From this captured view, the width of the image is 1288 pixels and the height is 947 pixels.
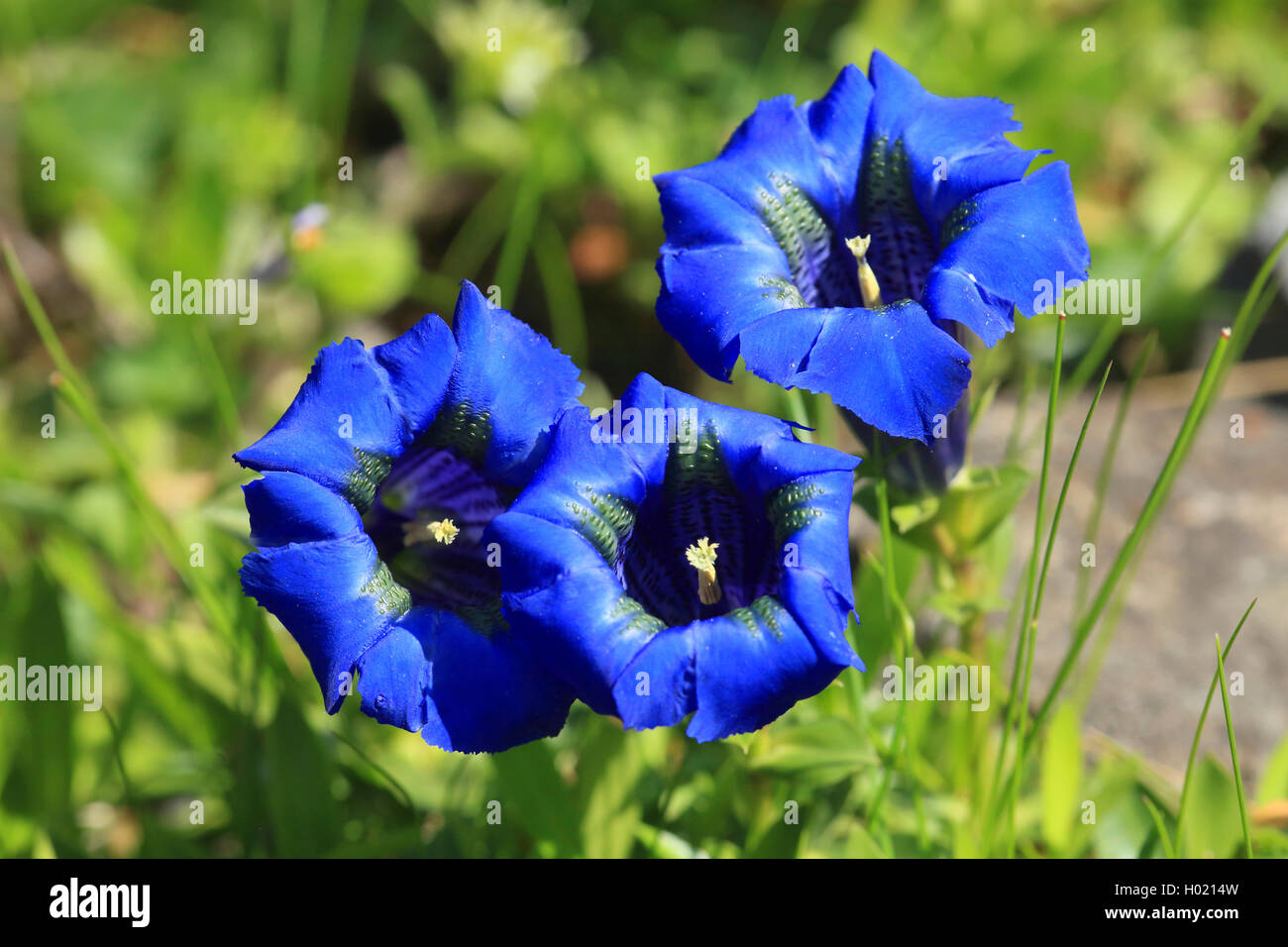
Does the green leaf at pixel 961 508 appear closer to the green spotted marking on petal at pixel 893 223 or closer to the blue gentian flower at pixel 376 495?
the green spotted marking on petal at pixel 893 223

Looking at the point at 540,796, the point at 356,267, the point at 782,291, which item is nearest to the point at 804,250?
the point at 782,291

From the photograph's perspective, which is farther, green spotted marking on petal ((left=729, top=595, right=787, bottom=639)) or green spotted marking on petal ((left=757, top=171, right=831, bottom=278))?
green spotted marking on petal ((left=757, top=171, right=831, bottom=278))

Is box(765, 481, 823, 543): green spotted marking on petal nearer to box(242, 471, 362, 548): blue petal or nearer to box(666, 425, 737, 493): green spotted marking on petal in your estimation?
box(666, 425, 737, 493): green spotted marking on petal

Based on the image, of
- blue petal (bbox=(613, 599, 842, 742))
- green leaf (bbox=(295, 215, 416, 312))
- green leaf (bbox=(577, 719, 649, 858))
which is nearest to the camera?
blue petal (bbox=(613, 599, 842, 742))

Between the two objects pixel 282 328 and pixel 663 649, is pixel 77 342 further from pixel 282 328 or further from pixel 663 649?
pixel 663 649

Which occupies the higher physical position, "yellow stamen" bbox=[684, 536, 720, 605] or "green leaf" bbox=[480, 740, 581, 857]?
"yellow stamen" bbox=[684, 536, 720, 605]

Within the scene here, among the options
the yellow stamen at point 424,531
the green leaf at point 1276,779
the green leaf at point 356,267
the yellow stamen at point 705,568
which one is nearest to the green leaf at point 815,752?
the yellow stamen at point 705,568

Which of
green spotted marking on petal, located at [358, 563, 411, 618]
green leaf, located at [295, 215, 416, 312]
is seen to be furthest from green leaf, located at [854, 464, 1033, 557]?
green leaf, located at [295, 215, 416, 312]

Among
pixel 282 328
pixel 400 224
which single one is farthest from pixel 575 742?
pixel 400 224

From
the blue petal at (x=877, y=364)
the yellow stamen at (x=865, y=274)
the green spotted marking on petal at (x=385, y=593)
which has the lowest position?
the green spotted marking on petal at (x=385, y=593)
